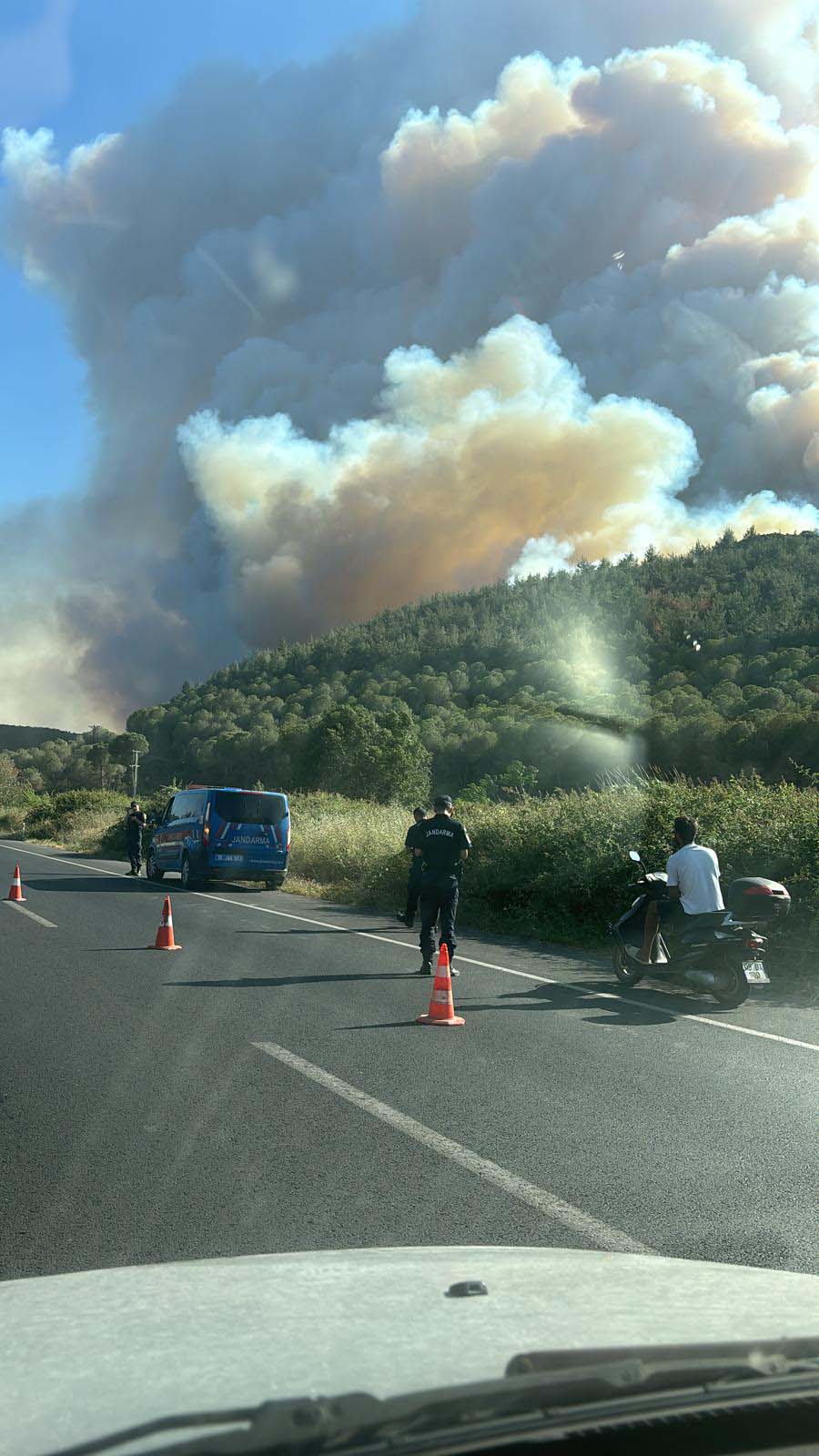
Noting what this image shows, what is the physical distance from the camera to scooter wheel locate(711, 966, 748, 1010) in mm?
10625

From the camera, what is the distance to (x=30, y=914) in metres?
17.8

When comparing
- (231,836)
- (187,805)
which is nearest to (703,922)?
(231,836)

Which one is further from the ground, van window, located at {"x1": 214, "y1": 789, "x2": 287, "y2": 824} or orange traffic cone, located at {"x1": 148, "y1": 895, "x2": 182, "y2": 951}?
van window, located at {"x1": 214, "y1": 789, "x2": 287, "y2": 824}

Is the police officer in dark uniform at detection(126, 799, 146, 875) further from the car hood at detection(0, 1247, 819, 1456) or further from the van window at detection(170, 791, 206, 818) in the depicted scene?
the car hood at detection(0, 1247, 819, 1456)

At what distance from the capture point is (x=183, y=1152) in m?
5.59

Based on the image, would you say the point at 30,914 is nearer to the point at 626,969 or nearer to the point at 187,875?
the point at 187,875

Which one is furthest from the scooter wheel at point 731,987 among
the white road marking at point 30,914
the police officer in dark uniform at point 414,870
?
the white road marking at point 30,914

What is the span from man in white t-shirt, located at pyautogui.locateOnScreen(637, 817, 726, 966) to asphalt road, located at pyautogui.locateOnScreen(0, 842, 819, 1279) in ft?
2.60

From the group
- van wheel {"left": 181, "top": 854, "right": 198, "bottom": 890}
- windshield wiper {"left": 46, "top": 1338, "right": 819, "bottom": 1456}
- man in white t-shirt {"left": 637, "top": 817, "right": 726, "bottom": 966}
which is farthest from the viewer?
van wheel {"left": 181, "top": 854, "right": 198, "bottom": 890}

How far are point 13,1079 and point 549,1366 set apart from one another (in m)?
5.89

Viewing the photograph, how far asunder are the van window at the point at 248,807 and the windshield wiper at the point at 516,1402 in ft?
74.4

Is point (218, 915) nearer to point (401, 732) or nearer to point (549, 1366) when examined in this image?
point (549, 1366)

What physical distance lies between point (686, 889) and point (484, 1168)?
20.3 ft

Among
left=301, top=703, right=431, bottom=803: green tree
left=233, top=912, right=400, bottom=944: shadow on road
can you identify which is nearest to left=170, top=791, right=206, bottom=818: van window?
left=233, top=912, right=400, bottom=944: shadow on road
